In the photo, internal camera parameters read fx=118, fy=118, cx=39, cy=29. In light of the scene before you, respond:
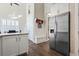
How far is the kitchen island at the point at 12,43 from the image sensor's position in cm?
208

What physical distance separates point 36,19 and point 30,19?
0.32ft

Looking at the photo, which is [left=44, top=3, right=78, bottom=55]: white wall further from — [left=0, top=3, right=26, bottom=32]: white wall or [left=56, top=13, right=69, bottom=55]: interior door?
[left=0, top=3, right=26, bottom=32]: white wall

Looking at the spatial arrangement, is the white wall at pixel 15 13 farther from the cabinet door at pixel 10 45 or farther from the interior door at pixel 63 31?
the interior door at pixel 63 31

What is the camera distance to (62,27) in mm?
2605

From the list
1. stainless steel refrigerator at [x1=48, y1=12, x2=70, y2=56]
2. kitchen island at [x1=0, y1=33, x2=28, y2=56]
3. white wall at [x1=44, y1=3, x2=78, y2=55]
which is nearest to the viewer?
white wall at [x1=44, y1=3, x2=78, y2=55]

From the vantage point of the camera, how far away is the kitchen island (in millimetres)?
2082

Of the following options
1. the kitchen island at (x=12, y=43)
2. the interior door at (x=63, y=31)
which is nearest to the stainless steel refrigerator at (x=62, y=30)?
the interior door at (x=63, y=31)

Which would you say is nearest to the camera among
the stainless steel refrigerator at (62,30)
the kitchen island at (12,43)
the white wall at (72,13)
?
the white wall at (72,13)

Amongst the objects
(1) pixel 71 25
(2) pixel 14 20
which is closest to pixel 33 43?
(2) pixel 14 20

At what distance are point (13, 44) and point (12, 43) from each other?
0.15 ft

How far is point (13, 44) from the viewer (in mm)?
2369

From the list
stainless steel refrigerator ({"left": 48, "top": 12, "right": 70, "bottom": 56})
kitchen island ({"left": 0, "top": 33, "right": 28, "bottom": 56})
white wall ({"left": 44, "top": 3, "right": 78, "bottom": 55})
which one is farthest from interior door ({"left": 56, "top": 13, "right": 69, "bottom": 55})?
kitchen island ({"left": 0, "top": 33, "right": 28, "bottom": 56})

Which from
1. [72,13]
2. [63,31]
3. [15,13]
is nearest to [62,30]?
[63,31]

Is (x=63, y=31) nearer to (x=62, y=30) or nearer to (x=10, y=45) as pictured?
(x=62, y=30)
